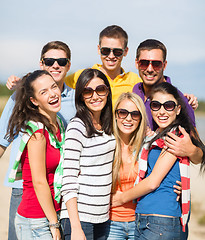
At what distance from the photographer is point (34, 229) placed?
117 inches

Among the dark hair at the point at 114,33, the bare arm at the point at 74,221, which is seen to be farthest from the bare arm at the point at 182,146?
the dark hair at the point at 114,33

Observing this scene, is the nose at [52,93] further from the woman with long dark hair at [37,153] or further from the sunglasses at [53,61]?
the sunglasses at [53,61]

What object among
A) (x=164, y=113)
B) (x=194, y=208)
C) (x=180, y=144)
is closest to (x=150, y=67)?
(x=164, y=113)

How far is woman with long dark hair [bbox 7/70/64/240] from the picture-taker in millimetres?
2928

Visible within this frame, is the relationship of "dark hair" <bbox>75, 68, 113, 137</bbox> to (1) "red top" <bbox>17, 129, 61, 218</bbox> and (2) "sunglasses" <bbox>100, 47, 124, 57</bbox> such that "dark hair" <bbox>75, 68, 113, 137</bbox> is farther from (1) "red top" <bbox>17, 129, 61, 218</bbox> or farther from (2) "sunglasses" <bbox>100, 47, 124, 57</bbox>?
(2) "sunglasses" <bbox>100, 47, 124, 57</bbox>

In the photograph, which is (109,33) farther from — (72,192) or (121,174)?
(72,192)

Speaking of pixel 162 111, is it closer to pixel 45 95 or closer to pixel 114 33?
pixel 45 95

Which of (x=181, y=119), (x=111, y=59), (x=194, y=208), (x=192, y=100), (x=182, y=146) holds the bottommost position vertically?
(x=194, y=208)

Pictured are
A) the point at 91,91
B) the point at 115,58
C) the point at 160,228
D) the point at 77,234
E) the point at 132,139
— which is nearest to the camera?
the point at 77,234

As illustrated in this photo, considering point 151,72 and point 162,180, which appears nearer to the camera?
point 162,180

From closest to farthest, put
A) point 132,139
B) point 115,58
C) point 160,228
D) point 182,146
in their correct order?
point 160,228
point 182,146
point 132,139
point 115,58

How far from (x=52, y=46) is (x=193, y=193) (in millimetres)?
8810

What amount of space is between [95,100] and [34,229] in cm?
132

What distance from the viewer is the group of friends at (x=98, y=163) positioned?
296 centimetres
